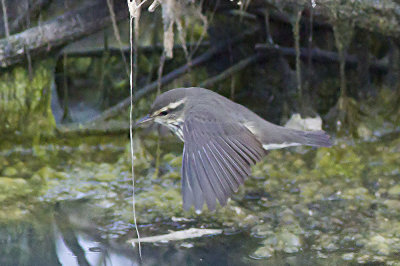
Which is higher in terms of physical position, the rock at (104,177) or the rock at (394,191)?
the rock at (104,177)

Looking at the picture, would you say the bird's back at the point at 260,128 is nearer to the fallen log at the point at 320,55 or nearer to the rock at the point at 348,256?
the rock at the point at 348,256

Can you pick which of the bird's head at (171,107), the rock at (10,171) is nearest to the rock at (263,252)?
the bird's head at (171,107)

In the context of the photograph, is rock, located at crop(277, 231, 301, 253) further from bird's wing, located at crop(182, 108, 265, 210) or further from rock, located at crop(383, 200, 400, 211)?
rock, located at crop(383, 200, 400, 211)

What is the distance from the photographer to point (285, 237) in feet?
11.0

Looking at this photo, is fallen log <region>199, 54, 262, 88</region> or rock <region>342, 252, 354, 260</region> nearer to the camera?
rock <region>342, 252, 354, 260</region>

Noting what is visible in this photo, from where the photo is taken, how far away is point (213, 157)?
3080 mm

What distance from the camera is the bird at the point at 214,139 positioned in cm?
286

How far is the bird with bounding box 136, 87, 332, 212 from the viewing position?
286 cm

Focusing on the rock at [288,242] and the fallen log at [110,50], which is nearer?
the rock at [288,242]

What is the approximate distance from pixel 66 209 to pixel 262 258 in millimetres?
1243

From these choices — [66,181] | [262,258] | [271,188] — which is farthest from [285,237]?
[66,181]

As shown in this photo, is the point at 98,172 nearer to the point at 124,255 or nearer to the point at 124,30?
the point at 124,255

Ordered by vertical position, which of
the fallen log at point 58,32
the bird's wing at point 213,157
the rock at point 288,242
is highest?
the fallen log at point 58,32

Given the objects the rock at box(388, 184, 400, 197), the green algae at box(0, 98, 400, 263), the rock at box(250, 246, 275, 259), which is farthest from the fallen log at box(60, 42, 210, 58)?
the rock at box(250, 246, 275, 259)
